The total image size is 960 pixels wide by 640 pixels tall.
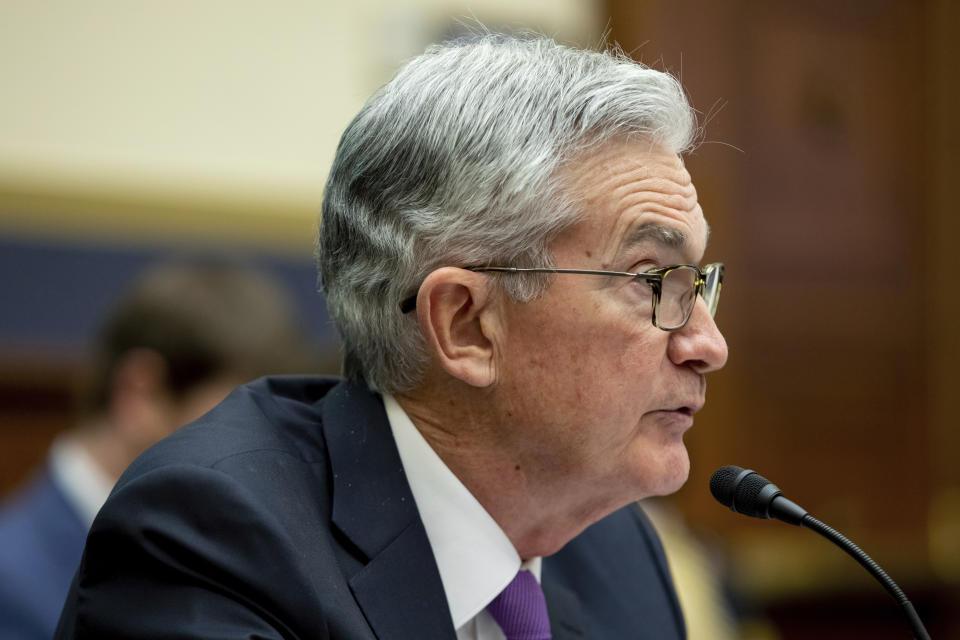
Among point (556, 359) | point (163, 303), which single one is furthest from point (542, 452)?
point (163, 303)

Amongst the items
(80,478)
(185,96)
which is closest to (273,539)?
(80,478)

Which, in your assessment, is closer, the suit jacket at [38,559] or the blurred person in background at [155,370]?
the suit jacket at [38,559]

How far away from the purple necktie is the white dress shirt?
16 millimetres

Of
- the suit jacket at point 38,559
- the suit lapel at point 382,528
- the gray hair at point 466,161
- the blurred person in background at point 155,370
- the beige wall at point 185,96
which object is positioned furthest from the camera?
the beige wall at point 185,96

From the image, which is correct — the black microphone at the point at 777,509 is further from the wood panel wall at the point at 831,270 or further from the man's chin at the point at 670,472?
the wood panel wall at the point at 831,270

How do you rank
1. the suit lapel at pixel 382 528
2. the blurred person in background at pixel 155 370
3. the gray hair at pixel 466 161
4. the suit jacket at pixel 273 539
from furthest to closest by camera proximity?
the blurred person in background at pixel 155 370 < the gray hair at pixel 466 161 < the suit lapel at pixel 382 528 < the suit jacket at pixel 273 539

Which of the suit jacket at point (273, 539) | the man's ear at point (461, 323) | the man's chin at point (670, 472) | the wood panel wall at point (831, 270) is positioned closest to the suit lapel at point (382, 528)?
the suit jacket at point (273, 539)

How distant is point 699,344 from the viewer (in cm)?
142

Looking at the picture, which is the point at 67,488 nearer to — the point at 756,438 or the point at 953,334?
the point at 756,438

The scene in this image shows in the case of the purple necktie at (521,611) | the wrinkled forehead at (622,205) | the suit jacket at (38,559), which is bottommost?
the suit jacket at (38,559)

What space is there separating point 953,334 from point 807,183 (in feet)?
3.19

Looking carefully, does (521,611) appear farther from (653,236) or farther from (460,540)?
(653,236)

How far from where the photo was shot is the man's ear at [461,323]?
1380 mm

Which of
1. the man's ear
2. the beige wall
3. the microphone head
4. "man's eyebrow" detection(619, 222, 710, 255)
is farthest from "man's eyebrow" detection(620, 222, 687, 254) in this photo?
the beige wall
